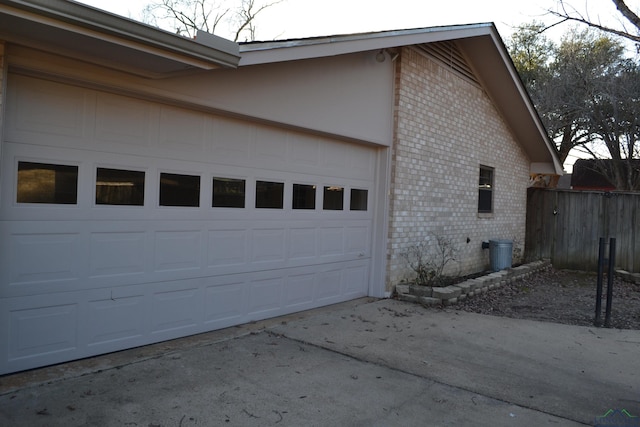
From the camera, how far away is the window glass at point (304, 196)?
268 inches

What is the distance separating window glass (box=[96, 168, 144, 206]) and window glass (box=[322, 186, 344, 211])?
3003 millimetres

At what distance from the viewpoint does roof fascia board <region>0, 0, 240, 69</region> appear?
3377 mm

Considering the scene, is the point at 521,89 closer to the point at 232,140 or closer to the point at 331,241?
the point at 331,241

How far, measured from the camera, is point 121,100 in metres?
4.81

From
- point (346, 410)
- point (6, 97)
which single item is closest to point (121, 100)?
point (6, 97)

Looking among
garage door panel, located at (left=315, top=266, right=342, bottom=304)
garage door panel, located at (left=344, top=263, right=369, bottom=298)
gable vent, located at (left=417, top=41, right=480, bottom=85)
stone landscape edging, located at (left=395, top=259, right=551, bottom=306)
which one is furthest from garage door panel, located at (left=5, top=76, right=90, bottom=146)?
gable vent, located at (left=417, top=41, right=480, bottom=85)

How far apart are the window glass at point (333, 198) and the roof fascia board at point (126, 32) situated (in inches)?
118

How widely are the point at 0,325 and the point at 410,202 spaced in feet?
20.9

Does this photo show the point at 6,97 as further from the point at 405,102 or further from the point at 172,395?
the point at 405,102

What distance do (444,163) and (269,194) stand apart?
4.61 meters

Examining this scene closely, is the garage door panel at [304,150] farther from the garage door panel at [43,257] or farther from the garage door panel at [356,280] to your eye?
the garage door panel at [43,257]

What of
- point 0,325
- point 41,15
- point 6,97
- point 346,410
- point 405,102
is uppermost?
point 405,102

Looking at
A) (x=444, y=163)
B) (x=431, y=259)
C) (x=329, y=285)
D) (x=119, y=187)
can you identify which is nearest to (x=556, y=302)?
(x=431, y=259)

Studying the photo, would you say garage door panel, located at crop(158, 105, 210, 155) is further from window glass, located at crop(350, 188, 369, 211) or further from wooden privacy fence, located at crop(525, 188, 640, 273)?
wooden privacy fence, located at crop(525, 188, 640, 273)
